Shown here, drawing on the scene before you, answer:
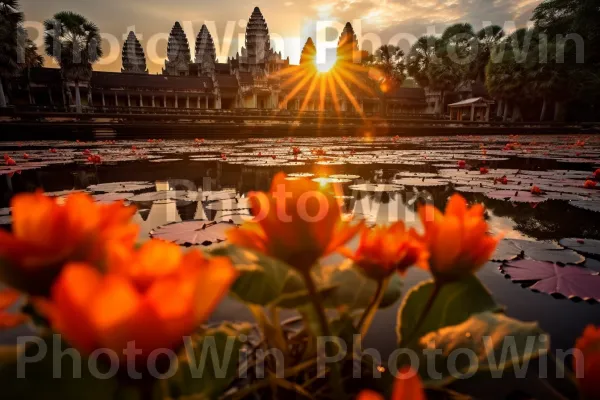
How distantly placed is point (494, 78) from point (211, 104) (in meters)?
24.0

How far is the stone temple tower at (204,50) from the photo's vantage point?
39.9 metres

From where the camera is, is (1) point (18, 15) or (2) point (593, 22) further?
(1) point (18, 15)

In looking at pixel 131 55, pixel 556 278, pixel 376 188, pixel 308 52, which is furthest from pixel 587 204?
pixel 131 55

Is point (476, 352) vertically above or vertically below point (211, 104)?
below

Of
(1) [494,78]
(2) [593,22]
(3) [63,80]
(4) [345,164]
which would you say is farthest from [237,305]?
(3) [63,80]

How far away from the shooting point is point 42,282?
0.29 m

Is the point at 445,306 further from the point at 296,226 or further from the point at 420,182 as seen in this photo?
the point at 420,182

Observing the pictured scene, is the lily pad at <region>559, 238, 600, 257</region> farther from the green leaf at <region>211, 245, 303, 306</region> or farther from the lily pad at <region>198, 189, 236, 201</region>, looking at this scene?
the lily pad at <region>198, 189, 236, 201</region>

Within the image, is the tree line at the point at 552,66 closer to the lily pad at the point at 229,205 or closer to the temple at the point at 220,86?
the temple at the point at 220,86

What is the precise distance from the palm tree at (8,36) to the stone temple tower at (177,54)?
23083 millimetres

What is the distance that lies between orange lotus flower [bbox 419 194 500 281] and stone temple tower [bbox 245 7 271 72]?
41199 millimetres

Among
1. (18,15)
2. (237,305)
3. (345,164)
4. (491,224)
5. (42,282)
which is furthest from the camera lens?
(18,15)

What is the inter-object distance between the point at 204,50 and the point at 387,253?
47035 millimetres

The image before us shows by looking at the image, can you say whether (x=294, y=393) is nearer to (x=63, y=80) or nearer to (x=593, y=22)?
(x=593, y=22)
